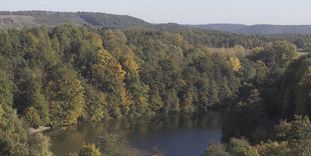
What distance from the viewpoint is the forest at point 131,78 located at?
52.9 meters

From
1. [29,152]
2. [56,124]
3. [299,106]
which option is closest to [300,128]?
[299,106]

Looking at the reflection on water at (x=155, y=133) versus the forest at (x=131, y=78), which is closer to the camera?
the forest at (x=131, y=78)

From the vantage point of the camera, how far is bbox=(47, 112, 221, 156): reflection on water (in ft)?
178

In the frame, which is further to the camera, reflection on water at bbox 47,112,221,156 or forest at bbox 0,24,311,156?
reflection on water at bbox 47,112,221,156

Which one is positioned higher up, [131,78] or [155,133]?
[131,78]

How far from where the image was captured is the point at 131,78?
8031 cm

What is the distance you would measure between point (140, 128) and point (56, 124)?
30.9 feet

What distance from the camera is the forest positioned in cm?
5288

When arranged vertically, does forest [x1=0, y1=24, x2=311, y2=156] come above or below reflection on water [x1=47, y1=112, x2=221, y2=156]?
above

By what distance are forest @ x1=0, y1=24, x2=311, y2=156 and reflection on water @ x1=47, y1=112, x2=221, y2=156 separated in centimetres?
344

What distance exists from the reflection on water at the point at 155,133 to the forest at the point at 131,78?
3.44m

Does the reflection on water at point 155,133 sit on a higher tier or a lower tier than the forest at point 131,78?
lower

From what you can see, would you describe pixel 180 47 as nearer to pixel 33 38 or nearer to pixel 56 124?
pixel 33 38

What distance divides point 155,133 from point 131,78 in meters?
18.8
